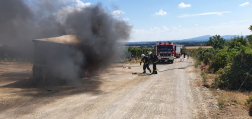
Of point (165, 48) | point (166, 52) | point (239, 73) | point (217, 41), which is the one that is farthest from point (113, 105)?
point (217, 41)

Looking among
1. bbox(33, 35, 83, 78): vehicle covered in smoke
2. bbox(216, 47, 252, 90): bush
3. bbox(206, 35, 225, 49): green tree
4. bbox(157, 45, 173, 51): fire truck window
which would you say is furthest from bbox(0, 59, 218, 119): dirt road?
bbox(206, 35, 225, 49): green tree

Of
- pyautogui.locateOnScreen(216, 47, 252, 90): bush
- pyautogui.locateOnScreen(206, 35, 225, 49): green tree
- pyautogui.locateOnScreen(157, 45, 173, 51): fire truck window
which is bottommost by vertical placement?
pyautogui.locateOnScreen(216, 47, 252, 90): bush

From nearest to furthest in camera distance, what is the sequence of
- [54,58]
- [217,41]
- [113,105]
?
1. [113,105]
2. [54,58]
3. [217,41]

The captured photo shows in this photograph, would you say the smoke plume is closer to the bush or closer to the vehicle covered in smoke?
the vehicle covered in smoke

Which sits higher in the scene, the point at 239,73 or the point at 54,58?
the point at 54,58

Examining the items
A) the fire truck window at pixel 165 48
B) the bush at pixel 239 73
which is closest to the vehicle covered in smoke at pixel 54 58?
the bush at pixel 239 73

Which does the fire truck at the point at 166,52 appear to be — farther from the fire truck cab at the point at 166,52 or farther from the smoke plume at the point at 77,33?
the smoke plume at the point at 77,33

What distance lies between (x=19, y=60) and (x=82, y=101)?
61.0 feet

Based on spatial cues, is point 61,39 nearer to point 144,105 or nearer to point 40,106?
point 40,106

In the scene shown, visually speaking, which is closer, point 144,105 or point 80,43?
point 144,105

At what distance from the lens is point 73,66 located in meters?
9.66

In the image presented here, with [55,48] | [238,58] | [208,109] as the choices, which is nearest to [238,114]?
→ [208,109]

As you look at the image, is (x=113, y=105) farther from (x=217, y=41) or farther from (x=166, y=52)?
(x=217, y=41)

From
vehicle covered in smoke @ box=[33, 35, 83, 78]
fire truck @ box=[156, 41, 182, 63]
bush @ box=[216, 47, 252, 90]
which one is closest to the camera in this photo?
bush @ box=[216, 47, 252, 90]
